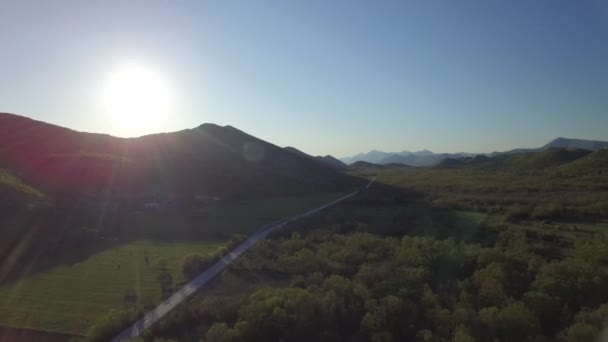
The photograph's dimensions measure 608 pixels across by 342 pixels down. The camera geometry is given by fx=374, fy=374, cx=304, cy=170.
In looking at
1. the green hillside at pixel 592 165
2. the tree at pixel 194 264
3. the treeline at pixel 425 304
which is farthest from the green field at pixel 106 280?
the green hillside at pixel 592 165

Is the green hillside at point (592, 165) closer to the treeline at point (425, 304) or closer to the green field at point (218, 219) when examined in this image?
the green field at point (218, 219)

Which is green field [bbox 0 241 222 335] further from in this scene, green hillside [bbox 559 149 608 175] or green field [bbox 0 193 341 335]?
green hillside [bbox 559 149 608 175]

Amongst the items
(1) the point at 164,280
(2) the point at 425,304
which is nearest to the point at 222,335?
(2) the point at 425,304

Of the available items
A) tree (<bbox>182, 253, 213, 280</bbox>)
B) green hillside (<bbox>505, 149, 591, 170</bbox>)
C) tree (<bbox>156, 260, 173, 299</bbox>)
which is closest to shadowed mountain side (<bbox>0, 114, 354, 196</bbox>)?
tree (<bbox>156, 260, 173, 299</bbox>)

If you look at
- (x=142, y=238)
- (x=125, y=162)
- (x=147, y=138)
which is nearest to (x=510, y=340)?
(x=142, y=238)

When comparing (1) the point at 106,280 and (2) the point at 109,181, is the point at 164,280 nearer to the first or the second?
(1) the point at 106,280

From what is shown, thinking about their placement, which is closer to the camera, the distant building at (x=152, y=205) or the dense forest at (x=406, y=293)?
the dense forest at (x=406, y=293)
